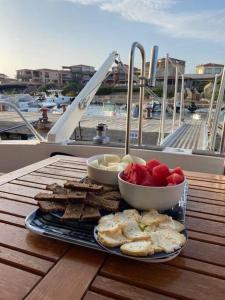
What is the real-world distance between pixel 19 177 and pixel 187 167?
1.22m

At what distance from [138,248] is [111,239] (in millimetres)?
68

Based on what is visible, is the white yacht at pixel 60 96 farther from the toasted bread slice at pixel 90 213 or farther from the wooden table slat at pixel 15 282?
the wooden table slat at pixel 15 282

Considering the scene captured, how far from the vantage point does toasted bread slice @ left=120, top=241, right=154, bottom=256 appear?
0.49 metres

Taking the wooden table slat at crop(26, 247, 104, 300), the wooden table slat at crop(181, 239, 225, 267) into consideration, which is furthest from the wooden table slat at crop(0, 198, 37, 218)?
the wooden table slat at crop(181, 239, 225, 267)

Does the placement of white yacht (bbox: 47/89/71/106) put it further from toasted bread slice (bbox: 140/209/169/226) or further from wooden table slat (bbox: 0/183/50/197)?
toasted bread slice (bbox: 140/209/169/226)

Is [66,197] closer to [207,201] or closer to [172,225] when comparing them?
[172,225]

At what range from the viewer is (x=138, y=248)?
499 millimetres

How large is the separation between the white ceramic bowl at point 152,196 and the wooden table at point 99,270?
0.32 ft

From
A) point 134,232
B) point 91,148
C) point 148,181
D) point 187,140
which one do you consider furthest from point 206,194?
point 187,140

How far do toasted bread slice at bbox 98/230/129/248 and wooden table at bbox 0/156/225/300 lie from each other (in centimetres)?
4

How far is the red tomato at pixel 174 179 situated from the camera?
0.68 m

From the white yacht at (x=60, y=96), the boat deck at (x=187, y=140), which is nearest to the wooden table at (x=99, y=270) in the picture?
the boat deck at (x=187, y=140)

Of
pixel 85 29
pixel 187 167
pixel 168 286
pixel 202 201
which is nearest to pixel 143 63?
pixel 187 167

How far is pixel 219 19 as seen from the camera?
2.11 m
